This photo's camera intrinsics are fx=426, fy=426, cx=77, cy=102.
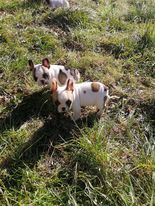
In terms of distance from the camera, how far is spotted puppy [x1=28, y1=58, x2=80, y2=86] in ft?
15.7

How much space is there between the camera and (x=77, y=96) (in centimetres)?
444

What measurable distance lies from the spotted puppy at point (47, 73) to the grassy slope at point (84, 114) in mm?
223

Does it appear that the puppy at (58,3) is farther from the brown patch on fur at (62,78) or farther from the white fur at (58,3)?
the brown patch on fur at (62,78)

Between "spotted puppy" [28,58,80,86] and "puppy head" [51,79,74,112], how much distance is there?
0.53m

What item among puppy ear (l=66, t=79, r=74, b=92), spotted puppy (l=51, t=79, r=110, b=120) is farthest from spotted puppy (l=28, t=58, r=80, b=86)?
puppy ear (l=66, t=79, r=74, b=92)

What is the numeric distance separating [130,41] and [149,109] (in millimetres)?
1540

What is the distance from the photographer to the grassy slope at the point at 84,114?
3.84m

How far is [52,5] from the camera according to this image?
6922 millimetres

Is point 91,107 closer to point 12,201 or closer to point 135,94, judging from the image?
point 135,94

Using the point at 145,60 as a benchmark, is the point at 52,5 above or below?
above

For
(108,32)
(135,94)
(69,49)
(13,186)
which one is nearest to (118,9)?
(108,32)

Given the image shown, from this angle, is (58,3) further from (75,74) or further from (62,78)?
(62,78)

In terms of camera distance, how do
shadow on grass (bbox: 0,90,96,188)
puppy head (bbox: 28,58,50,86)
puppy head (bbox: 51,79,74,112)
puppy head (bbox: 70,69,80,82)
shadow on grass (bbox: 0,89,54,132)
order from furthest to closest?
1. puppy head (bbox: 70,69,80,82)
2. puppy head (bbox: 28,58,50,86)
3. shadow on grass (bbox: 0,89,54,132)
4. puppy head (bbox: 51,79,74,112)
5. shadow on grass (bbox: 0,90,96,188)

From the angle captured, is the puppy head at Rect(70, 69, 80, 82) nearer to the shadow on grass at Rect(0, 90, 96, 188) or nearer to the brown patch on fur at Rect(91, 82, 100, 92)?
the shadow on grass at Rect(0, 90, 96, 188)
